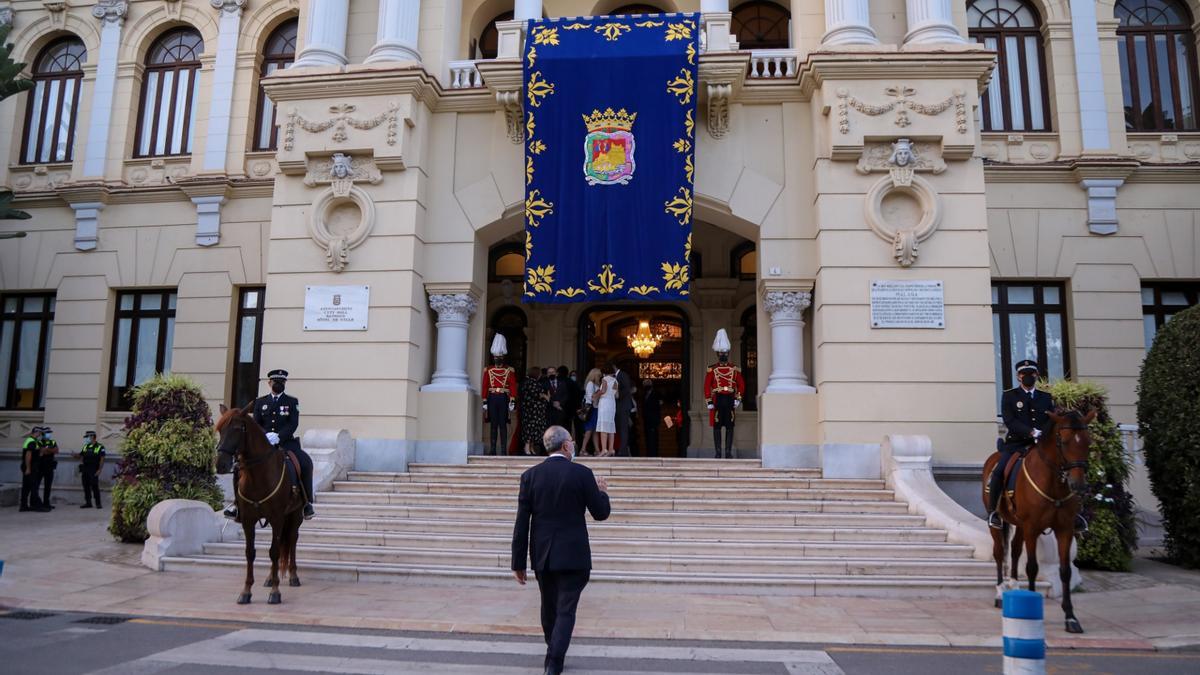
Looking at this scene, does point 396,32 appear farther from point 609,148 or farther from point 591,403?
point 591,403

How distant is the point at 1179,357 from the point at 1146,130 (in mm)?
9058

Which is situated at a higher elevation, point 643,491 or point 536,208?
point 536,208

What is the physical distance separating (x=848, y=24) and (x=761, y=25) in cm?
487

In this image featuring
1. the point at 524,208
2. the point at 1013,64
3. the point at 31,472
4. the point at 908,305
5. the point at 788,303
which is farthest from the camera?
the point at 1013,64

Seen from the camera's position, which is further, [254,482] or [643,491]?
[643,491]

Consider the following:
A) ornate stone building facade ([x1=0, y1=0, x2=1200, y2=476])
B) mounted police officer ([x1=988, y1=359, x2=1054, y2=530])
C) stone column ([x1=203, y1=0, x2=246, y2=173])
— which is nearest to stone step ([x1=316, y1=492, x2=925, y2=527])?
ornate stone building facade ([x1=0, y1=0, x2=1200, y2=476])

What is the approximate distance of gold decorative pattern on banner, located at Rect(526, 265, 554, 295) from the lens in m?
15.4

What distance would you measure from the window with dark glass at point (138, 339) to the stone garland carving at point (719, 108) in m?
14.3

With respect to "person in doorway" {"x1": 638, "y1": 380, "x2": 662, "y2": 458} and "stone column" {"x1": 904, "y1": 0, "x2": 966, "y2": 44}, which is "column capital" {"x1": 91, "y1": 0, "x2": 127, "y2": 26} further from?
"stone column" {"x1": 904, "y1": 0, "x2": 966, "y2": 44}

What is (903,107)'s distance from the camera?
14.8m

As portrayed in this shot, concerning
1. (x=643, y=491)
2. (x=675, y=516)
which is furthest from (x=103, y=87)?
(x=675, y=516)

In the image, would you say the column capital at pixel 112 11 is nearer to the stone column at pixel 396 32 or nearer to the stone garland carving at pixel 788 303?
the stone column at pixel 396 32

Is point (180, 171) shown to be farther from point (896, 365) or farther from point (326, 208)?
point (896, 365)

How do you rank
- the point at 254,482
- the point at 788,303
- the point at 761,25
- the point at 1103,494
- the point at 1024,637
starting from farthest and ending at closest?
1. the point at 761,25
2. the point at 788,303
3. the point at 1103,494
4. the point at 254,482
5. the point at 1024,637
